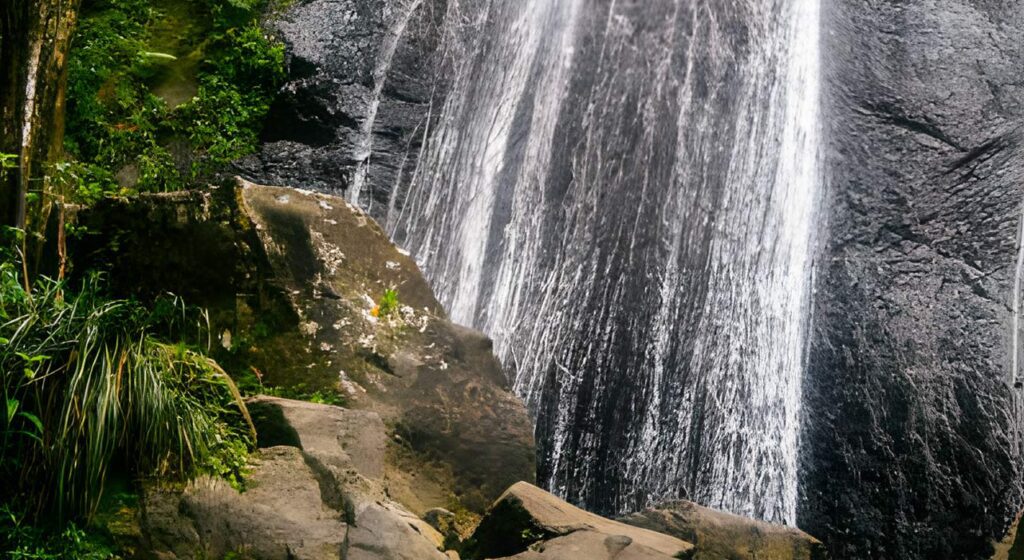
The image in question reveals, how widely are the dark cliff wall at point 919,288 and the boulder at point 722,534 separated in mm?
2859

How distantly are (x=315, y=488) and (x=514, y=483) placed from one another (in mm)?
1419

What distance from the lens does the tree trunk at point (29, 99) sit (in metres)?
4.97

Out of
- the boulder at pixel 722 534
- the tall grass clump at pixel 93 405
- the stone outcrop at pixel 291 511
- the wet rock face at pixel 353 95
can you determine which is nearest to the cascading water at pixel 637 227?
the wet rock face at pixel 353 95

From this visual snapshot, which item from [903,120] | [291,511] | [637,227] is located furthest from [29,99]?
[903,120]

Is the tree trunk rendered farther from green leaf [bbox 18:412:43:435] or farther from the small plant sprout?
the small plant sprout

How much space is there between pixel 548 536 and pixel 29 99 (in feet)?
11.9

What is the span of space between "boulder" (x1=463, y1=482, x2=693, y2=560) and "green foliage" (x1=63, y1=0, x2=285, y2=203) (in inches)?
208

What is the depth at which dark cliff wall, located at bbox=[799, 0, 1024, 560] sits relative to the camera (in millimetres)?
8500

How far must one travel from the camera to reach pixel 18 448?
4133 mm

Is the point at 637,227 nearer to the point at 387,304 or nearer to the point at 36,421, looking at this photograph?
the point at 387,304

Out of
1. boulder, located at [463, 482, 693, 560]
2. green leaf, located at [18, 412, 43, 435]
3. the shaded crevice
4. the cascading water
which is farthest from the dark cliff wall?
green leaf, located at [18, 412, 43, 435]

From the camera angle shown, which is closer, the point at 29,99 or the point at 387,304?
the point at 29,99

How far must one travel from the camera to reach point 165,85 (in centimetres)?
957

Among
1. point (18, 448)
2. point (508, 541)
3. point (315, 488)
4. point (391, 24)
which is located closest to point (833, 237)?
point (391, 24)
